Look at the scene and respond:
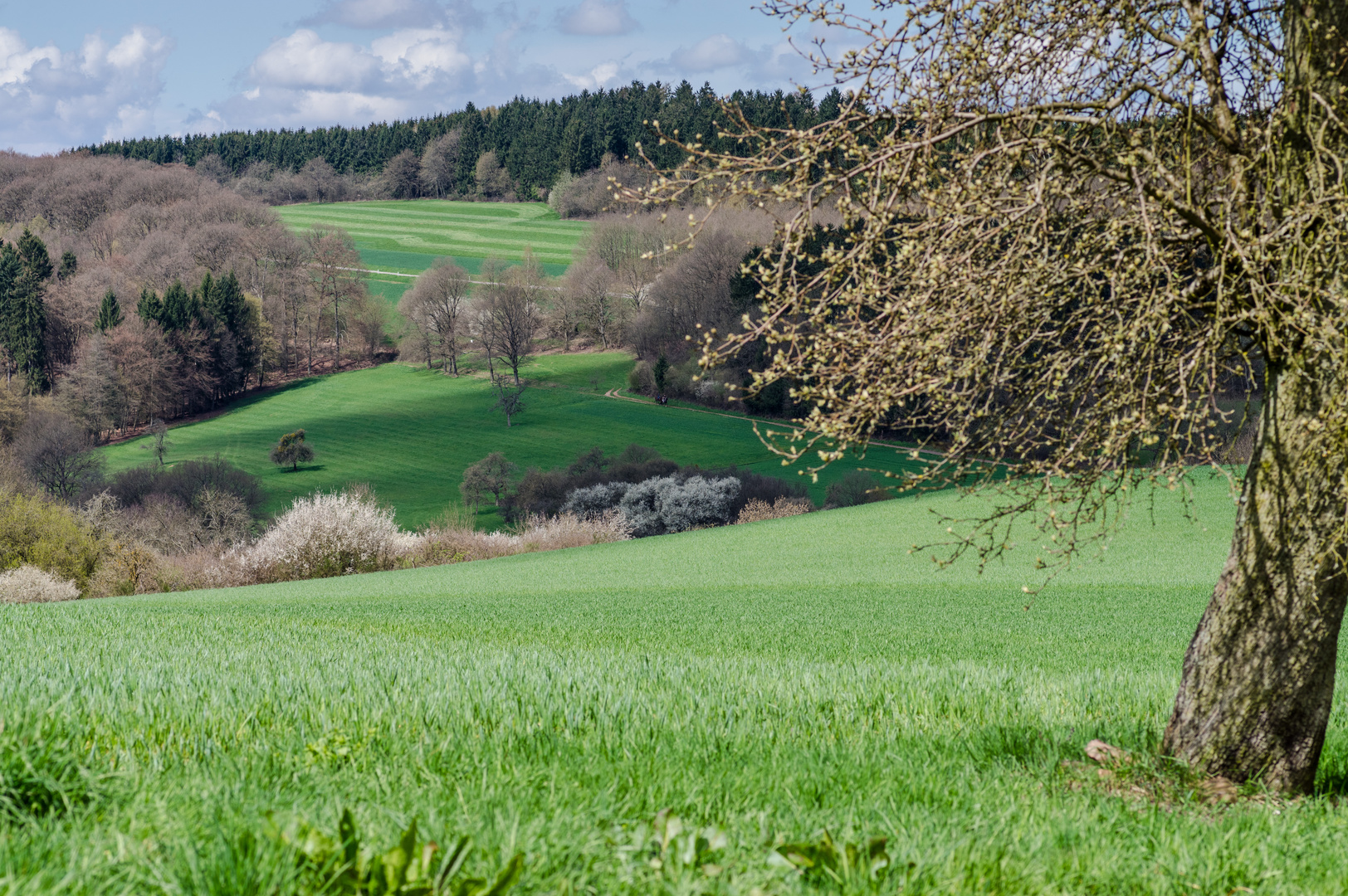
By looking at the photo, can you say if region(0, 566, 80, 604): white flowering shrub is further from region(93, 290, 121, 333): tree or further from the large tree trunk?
region(93, 290, 121, 333): tree

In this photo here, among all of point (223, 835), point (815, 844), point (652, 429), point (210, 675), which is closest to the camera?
point (223, 835)

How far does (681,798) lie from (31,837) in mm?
1984

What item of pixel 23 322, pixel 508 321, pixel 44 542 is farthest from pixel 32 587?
pixel 23 322

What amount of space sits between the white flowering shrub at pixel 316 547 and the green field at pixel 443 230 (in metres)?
64.9

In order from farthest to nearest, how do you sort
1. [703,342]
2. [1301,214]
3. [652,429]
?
[652,429], [703,342], [1301,214]

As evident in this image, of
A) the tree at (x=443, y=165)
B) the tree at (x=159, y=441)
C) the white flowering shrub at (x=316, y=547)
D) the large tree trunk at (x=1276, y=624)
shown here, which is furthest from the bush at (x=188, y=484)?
the tree at (x=443, y=165)

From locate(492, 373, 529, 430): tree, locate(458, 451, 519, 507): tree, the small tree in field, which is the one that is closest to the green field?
locate(492, 373, 529, 430): tree

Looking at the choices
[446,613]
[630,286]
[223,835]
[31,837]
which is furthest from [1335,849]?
[630,286]

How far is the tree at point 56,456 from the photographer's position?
5859 cm

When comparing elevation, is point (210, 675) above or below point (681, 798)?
below

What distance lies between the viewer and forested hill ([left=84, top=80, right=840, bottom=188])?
135125 millimetres

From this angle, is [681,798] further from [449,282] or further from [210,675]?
[449,282]

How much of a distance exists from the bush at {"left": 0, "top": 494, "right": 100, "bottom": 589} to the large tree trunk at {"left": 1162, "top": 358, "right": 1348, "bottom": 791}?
45809mm

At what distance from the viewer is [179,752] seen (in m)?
3.77
